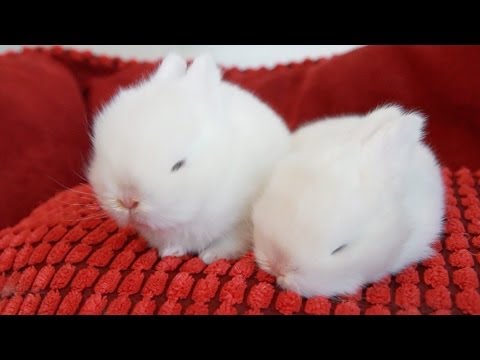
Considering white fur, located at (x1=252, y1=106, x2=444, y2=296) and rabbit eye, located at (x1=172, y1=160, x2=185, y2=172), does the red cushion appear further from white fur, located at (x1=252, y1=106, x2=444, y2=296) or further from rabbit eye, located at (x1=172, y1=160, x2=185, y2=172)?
white fur, located at (x1=252, y1=106, x2=444, y2=296)

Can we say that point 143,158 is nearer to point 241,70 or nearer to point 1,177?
point 1,177

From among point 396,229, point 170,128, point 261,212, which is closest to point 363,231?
point 396,229

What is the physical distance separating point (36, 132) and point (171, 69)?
77 centimetres

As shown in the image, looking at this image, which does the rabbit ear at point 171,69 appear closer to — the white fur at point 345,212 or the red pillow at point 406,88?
the white fur at point 345,212

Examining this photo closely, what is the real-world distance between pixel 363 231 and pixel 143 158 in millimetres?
445

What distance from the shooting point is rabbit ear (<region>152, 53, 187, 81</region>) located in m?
1.23

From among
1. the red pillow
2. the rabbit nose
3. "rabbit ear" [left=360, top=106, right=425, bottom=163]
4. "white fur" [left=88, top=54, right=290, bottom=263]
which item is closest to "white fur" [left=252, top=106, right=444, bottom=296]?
"rabbit ear" [left=360, top=106, right=425, bottom=163]

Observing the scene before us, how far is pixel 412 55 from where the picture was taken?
183 cm

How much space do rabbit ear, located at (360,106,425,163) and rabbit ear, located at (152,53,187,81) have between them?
0.46 meters

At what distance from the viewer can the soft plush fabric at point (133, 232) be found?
41.0 inches

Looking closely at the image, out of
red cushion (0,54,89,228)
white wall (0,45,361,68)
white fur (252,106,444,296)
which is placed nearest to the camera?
white fur (252,106,444,296)

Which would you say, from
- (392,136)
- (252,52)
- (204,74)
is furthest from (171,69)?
(252,52)

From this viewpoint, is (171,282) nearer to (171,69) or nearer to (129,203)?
(129,203)

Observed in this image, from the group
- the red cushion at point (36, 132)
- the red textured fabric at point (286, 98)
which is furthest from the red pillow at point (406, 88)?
the red cushion at point (36, 132)
